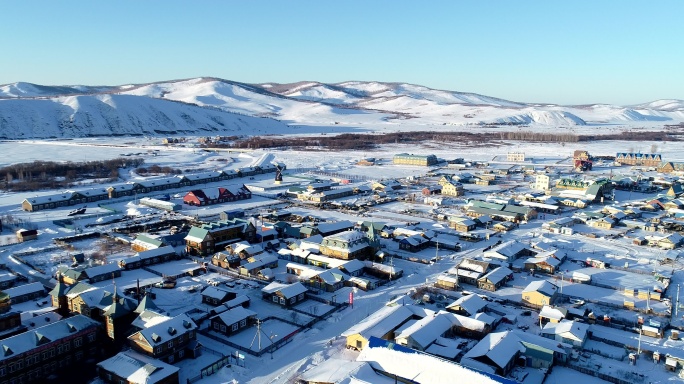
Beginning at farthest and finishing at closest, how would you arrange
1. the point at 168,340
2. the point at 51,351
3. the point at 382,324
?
the point at 382,324 < the point at 168,340 < the point at 51,351

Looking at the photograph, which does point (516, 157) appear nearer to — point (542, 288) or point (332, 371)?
point (542, 288)

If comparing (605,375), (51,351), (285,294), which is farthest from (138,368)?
(605,375)

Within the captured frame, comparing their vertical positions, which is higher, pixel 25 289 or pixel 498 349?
pixel 25 289

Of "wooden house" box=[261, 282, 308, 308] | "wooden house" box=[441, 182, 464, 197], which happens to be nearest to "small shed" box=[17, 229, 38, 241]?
"wooden house" box=[261, 282, 308, 308]

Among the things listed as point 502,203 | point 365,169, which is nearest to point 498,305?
point 502,203

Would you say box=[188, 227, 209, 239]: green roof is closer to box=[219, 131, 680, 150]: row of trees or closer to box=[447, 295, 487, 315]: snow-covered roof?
box=[447, 295, 487, 315]: snow-covered roof

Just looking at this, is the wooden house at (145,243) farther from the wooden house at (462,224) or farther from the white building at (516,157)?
the white building at (516,157)

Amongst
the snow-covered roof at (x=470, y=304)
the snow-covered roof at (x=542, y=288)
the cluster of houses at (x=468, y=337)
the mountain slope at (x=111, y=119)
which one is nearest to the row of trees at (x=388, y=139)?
the mountain slope at (x=111, y=119)
